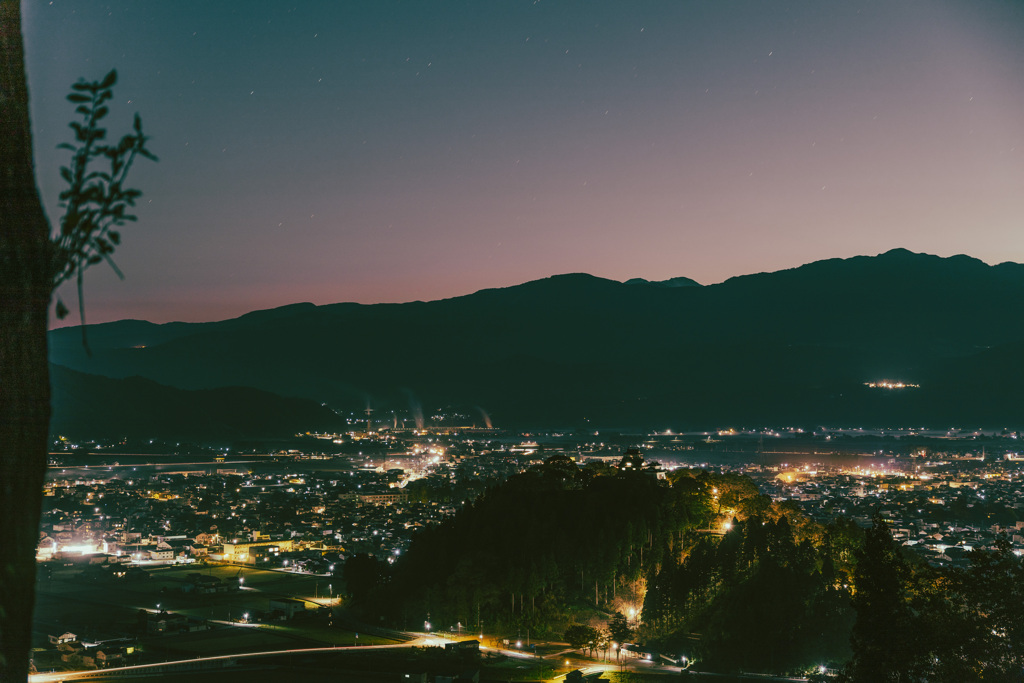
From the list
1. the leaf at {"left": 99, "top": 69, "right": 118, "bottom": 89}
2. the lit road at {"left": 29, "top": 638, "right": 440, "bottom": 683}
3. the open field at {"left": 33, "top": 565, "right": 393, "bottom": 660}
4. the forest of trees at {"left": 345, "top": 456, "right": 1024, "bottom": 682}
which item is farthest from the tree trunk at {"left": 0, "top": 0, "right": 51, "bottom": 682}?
the open field at {"left": 33, "top": 565, "right": 393, "bottom": 660}

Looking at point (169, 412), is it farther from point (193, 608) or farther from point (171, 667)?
point (171, 667)

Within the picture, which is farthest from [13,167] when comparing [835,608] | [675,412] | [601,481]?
[675,412]

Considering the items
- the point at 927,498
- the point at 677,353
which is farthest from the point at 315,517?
the point at 677,353

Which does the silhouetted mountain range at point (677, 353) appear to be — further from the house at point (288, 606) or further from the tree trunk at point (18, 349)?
the tree trunk at point (18, 349)

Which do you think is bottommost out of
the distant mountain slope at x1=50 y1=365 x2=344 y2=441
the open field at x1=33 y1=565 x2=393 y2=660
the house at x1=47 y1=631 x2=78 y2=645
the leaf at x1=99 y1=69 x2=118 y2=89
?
the open field at x1=33 y1=565 x2=393 y2=660

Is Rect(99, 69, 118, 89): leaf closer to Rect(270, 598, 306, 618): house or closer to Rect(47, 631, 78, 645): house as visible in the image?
Rect(47, 631, 78, 645): house

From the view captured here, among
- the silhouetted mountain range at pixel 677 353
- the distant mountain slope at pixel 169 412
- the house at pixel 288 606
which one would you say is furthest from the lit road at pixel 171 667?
the silhouetted mountain range at pixel 677 353

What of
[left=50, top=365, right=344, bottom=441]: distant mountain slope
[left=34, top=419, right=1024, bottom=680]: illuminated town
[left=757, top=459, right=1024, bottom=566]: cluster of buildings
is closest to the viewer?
[left=34, top=419, right=1024, bottom=680]: illuminated town
